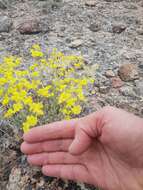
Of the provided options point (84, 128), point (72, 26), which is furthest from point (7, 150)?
point (72, 26)

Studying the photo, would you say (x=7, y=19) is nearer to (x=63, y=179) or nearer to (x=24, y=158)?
(x=24, y=158)

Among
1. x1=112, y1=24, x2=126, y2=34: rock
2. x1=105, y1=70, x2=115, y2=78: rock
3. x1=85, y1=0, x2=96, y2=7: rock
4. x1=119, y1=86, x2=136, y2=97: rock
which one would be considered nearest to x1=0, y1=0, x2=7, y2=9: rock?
x1=85, y1=0, x2=96, y2=7: rock

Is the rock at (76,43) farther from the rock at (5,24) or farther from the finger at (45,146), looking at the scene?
the finger at (45,146)

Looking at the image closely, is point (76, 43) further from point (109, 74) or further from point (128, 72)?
point (128, 72)

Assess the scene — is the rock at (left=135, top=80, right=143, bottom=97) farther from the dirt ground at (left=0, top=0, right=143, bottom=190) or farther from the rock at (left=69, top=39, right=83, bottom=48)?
the rock at (left=69, top=39, right=83, bottom=48)

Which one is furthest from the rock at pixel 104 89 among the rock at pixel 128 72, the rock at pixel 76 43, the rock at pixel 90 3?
the rock at pixel 90 3

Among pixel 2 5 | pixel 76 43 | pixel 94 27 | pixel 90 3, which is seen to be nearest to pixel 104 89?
pixel 76 43
